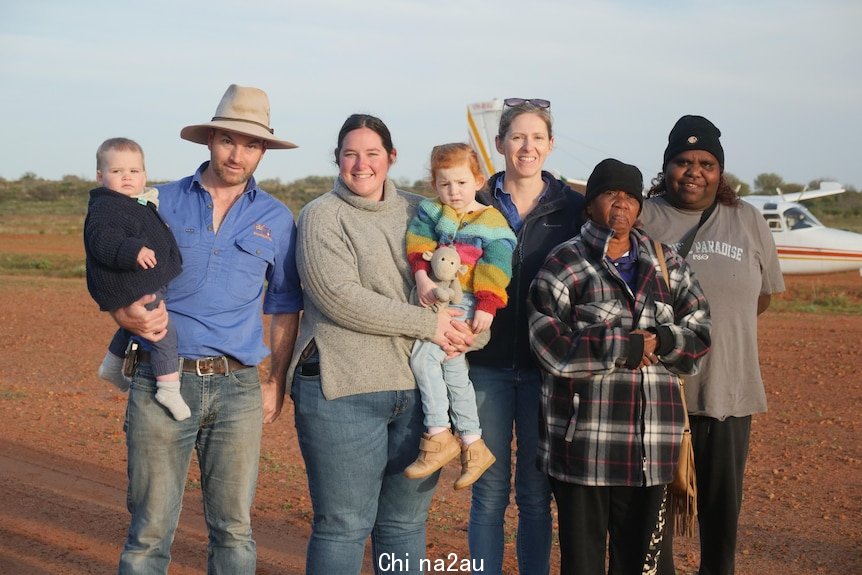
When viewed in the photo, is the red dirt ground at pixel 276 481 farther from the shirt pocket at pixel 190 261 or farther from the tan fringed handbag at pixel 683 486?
the shirt pocket at pixel 190 261

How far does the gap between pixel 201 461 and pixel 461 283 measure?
125 centimetres

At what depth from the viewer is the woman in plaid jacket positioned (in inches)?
140

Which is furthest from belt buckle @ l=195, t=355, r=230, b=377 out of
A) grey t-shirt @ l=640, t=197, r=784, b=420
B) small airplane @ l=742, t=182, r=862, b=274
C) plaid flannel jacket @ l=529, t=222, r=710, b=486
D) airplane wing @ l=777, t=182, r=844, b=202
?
airplane wing @ l=777, t=182, r=844, b=202

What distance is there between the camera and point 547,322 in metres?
3.58

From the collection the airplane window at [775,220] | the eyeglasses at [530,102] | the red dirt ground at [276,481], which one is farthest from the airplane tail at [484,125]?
the eyeglasses at [530,102]

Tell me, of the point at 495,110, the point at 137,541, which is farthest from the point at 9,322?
the point at 495,110

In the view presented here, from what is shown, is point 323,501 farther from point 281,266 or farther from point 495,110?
point 495,110

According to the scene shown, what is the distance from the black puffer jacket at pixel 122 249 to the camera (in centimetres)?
337

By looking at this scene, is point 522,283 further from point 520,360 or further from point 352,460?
point 352,460

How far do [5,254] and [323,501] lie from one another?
2257 cm

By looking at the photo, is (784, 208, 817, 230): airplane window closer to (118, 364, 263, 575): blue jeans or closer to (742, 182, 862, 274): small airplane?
(742, 182, 862, 274): small airplane

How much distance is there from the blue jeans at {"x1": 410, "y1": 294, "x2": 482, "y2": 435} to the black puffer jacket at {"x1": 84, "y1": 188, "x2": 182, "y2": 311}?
97 cm

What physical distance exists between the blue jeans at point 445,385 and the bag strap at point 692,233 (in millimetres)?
961

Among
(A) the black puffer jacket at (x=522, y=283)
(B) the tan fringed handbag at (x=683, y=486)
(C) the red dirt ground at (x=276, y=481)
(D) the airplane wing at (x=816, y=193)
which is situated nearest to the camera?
(B) the tan fringed handbag at (x=683, y=486)
